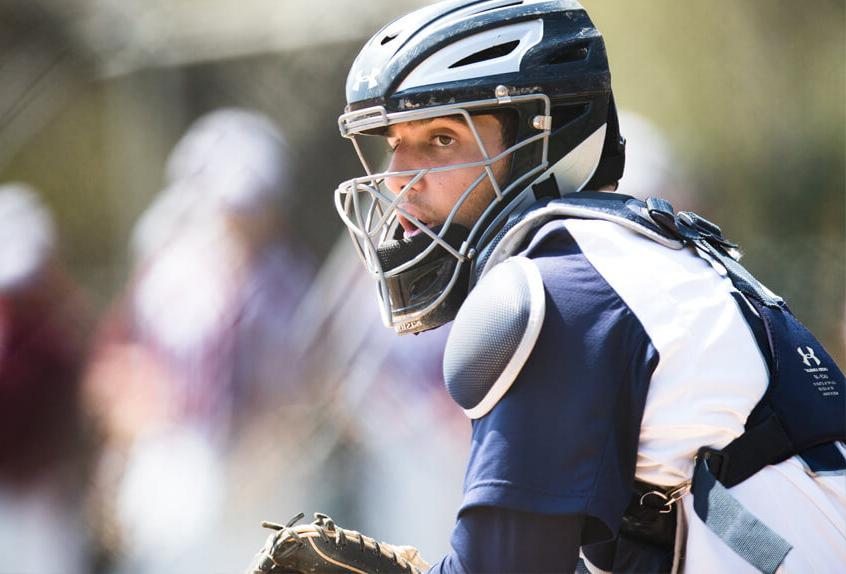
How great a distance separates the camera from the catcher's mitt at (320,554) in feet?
6.81

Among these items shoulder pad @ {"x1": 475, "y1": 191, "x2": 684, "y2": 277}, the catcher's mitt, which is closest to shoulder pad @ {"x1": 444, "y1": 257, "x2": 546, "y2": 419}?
shoulder pad @ {"x1": 475, "y1": 191, "x2": 684, "y2": 277}

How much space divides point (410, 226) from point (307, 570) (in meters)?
0.74

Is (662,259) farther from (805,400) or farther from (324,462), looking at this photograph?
(324,462)

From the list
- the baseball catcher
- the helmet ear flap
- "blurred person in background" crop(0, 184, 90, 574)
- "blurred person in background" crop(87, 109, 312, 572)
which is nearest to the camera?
the baseball catcher

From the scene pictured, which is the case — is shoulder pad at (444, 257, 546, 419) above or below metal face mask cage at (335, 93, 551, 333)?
below

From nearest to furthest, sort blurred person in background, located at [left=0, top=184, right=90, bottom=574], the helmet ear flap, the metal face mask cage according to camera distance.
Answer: the metal face mask cage
the helmet ear flap
blurred person in background, located at [left=0, top=184, right=90, bottom=574]

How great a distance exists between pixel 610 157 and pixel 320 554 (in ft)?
3.53

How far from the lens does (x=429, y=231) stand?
7.14 feet

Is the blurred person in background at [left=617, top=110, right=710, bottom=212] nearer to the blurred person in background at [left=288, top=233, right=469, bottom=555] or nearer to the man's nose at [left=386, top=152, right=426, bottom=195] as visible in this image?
the blurred person in background at [left=288, top=233, right=469, bottom=555]

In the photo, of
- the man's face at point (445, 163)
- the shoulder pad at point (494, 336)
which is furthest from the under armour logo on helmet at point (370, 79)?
the shoulder pad at point (494, 336)

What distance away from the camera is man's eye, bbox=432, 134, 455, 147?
2.26 metres

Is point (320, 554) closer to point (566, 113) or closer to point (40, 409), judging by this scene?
point (566, 113)

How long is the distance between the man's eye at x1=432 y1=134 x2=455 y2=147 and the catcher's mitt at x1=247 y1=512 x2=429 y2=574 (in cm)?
81

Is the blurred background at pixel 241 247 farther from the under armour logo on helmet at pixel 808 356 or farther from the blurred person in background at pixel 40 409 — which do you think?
the under armour logo on helmet at pixel 808 356
